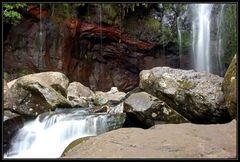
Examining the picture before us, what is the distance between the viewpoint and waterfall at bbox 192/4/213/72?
17.3m

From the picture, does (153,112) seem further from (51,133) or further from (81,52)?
(81,52)

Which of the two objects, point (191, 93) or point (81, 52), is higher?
point (81, 52)

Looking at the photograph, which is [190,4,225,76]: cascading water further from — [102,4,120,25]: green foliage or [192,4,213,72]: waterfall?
[102,4,120,25]: green foliage

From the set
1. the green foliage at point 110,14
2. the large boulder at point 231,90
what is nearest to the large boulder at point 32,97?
the large boulder at point 231,90

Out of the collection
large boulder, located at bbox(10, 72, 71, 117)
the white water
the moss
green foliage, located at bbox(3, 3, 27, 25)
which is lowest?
the white water

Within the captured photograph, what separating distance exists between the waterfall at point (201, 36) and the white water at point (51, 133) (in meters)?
9.81

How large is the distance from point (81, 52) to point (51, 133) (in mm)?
10346

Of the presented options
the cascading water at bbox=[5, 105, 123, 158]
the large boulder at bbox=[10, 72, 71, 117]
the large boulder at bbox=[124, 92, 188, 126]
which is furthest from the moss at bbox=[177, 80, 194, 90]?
the large boulder at bbox=[10, 72, 71, 117]

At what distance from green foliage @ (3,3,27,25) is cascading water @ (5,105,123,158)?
7407mm

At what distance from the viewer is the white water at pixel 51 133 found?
8.07m

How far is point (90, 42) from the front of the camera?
61.5 ft

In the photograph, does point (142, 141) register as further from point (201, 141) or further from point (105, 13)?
point (105, 13)

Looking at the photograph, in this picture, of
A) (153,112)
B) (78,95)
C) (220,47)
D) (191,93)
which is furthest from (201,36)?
(153,112)

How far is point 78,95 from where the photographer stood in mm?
13859
